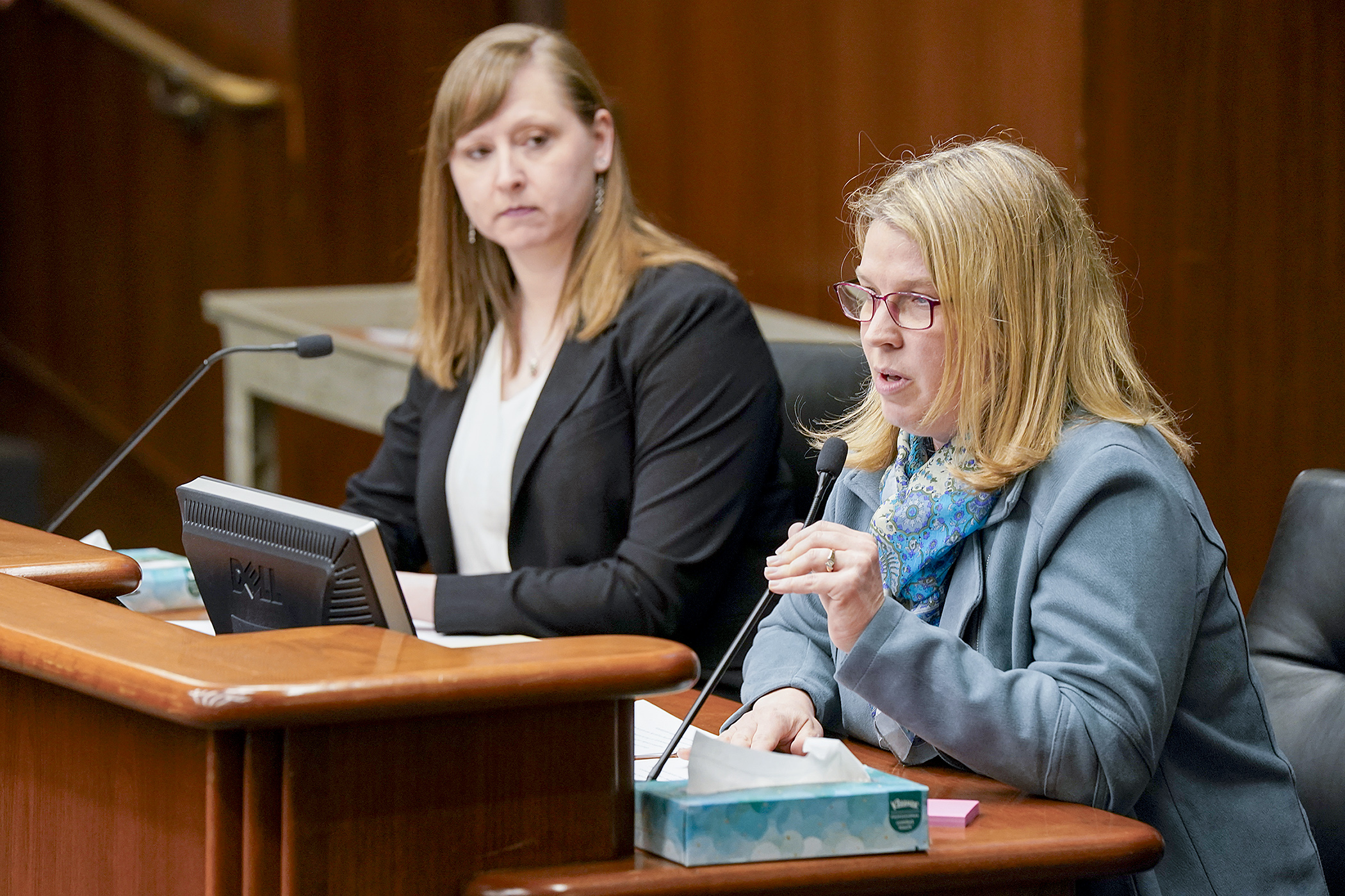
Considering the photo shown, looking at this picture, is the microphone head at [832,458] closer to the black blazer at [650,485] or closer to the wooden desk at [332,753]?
the wooden desk at [332,753]

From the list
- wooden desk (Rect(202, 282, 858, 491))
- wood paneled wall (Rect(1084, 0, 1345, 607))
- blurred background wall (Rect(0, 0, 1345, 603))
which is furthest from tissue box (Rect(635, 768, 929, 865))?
wooden desk (Rect(202, 282, 858, 491))

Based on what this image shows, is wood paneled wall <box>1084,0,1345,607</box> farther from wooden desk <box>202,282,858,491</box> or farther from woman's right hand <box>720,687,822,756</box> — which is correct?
woman's right hand <box>720,687,822,756</box>

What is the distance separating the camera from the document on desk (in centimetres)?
133

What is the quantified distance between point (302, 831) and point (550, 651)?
192mm

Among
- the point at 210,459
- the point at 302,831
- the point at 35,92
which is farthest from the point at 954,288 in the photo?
the point at 35,92

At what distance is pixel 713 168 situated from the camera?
3.73 metres

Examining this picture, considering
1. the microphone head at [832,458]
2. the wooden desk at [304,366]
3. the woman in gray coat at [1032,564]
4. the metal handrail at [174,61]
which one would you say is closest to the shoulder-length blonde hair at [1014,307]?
the woman in gray coat at [1032,564]

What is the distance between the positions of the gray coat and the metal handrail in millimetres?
3375

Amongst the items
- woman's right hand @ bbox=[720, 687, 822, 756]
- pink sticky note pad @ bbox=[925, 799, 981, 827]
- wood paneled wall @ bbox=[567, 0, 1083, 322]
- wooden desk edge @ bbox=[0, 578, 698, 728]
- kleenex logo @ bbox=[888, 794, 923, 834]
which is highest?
wood paneled wall @ bbox=[567, 0, 1083, 322]

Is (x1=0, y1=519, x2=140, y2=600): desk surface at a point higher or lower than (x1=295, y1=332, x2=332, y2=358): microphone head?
lower

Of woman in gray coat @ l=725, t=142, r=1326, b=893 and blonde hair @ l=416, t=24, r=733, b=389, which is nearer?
woman in gray coat @ l=725, t=142, r=1326, b=893

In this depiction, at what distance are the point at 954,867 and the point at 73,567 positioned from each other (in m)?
0.83

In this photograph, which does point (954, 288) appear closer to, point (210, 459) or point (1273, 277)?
point (1273, 277)

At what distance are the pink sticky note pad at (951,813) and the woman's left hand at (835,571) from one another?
0.15 metres
